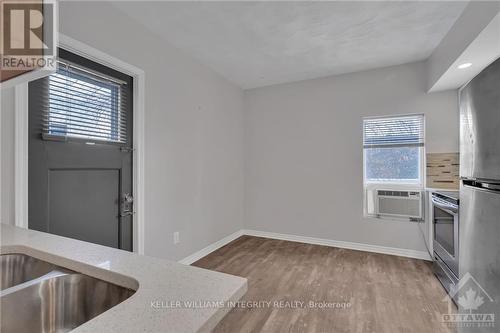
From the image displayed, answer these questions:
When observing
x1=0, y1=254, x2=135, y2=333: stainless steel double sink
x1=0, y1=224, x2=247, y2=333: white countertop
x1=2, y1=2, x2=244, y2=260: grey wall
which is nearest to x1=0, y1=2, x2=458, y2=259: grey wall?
x1=2, y1=2, x2=244, y2=260: grey wall

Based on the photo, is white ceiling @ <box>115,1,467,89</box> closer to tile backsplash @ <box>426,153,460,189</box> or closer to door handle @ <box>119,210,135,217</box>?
tile backsplash @ <box>426,153,460,189</box>

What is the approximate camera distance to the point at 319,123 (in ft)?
12.0

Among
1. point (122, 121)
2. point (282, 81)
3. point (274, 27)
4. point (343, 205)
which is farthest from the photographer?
point (282, 81)

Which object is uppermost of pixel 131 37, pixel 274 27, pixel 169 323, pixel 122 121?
pixel 274 27

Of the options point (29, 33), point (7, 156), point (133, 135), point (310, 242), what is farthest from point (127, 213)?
point (310, 242)

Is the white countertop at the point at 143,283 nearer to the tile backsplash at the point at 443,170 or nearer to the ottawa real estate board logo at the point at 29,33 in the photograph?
the ottawa real estate board logo at the point at 29,33

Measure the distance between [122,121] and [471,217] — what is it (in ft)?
8.93

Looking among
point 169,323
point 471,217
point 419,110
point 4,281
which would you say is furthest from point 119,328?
point 419,110

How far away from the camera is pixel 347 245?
3473 mm

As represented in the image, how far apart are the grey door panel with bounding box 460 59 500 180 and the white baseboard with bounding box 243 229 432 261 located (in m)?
2.06

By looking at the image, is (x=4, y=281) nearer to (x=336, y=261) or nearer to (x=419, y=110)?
(x=336, y=261)

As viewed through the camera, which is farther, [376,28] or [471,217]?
[376,28]

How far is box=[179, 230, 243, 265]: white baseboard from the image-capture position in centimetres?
290

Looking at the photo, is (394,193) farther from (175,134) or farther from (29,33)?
(29,33)
